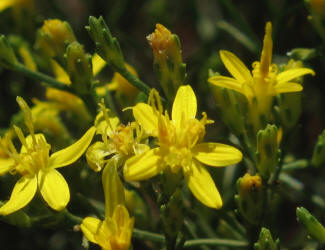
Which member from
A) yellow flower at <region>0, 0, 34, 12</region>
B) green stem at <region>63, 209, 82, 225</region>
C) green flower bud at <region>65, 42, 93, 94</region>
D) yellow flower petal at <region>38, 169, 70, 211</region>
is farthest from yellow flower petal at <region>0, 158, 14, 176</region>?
yellow flower at <region>0, 0, 34, 12</region>

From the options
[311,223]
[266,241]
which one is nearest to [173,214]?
[266,241]

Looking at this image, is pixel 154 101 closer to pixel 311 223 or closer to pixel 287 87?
pixel 287 87

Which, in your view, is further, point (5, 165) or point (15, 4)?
point (15, 4)

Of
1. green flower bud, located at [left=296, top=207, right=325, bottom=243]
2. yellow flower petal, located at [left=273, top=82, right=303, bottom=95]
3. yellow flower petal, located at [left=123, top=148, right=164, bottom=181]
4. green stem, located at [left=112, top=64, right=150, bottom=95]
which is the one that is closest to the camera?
yellow flower petal, located at [left=123, top=148, right=164, bottom=181]

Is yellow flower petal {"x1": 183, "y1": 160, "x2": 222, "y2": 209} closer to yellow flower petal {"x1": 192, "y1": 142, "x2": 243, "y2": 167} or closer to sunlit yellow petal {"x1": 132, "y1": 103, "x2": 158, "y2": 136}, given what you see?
yellow flower petal {"x1": 192, "y1": 142, "x2": 243, "y2": 167}

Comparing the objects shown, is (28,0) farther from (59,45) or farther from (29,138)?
(29,138)

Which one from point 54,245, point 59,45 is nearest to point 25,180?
point 59,45
